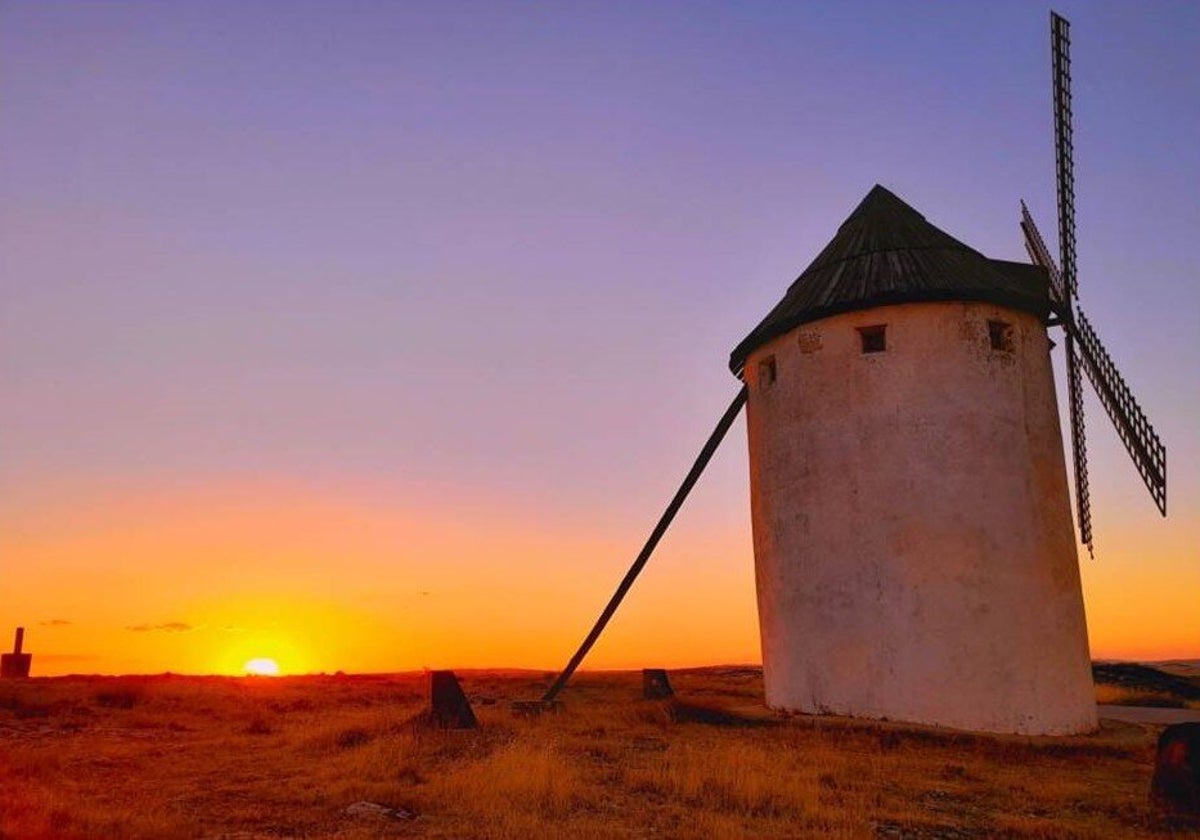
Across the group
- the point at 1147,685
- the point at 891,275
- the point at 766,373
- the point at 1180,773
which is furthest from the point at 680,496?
the point at 1147,685

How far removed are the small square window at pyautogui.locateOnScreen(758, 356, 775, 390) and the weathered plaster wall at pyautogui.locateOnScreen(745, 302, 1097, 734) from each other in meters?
0.85

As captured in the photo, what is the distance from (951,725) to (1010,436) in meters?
4.05

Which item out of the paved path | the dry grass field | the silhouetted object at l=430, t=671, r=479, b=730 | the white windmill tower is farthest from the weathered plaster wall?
the silhouetted object at l=430, t=671, r=479, b=730

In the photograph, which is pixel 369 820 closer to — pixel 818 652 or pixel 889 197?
pixel 818 652

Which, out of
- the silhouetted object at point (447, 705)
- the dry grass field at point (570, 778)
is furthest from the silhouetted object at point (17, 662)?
the silhouetted object at point (447, 705)

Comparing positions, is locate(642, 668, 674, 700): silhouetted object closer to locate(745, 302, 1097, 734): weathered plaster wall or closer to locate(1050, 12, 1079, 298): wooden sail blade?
locate(745, 302, 1097, 734): weathered plaster wall

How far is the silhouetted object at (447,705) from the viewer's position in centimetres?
1200

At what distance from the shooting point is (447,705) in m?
12.1

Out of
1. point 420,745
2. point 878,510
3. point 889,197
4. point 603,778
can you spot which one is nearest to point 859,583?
point 878,510

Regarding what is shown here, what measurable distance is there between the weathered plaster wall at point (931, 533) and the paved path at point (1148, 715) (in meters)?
2.26

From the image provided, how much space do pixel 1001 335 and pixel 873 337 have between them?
1.88 m

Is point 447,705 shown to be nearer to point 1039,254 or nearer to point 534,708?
point 534,708

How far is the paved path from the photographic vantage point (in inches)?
537

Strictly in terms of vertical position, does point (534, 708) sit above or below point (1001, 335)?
below
